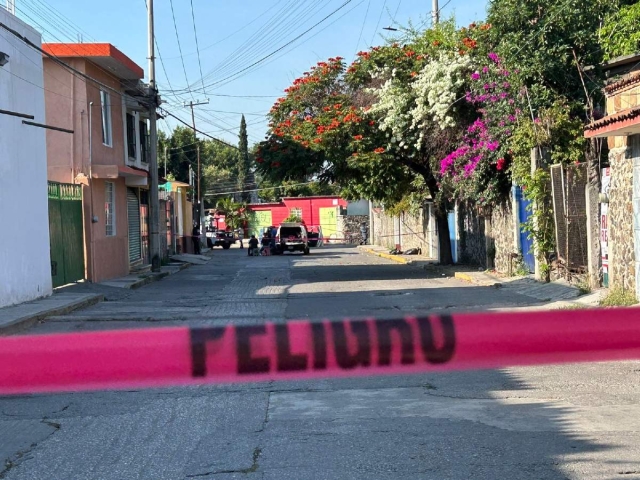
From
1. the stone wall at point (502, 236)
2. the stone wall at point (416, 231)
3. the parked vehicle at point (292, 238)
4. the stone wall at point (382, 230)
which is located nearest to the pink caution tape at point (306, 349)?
the stone wall at point (502, 236)

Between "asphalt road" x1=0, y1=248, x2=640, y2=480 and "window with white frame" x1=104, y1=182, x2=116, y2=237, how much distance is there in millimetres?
16032

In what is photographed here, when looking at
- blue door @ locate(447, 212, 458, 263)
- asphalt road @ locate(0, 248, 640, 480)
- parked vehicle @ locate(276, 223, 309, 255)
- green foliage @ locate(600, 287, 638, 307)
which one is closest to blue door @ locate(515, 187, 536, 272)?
green foliage @ locate(600, 287, 638, 307)

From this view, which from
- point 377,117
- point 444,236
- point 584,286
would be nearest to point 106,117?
point 377,117

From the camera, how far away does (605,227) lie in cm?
1508

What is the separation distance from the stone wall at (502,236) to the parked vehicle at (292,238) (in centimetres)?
2195

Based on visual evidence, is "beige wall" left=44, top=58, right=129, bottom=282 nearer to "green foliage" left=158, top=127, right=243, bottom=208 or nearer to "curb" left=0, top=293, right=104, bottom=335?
"curb" left=0, top=293, right=104, bottom=335

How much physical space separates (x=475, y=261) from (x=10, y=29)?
1596 centimetres

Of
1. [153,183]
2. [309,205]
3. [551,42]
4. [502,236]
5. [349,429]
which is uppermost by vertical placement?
[551,42]

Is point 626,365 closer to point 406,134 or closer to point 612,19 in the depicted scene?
point 612,19

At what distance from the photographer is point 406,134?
23.9 metres

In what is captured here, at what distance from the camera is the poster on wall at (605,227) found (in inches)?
583

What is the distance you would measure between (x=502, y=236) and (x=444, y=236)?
5.64m

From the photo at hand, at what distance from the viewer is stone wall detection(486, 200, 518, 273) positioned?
69.0 ft

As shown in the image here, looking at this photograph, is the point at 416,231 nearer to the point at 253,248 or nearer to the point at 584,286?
the point at 253,248
